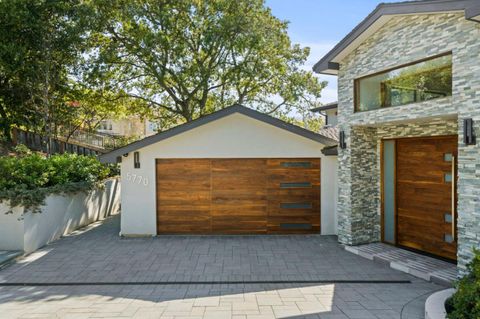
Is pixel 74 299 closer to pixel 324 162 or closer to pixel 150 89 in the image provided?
pixel 324 162

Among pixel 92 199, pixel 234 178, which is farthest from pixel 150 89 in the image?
pixel 234 178

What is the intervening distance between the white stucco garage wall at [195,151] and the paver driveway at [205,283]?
1.11 meters

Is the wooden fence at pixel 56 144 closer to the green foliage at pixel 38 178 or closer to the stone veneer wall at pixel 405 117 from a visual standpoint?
the green foliage at pixel 38 178

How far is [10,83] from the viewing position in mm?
18703

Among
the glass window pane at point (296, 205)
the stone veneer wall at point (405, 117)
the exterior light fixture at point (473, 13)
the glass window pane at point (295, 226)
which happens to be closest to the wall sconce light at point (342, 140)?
the stone veneer wall at point (405, 117)

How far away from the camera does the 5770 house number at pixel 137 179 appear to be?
1024cm

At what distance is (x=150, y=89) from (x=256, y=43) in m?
7.60

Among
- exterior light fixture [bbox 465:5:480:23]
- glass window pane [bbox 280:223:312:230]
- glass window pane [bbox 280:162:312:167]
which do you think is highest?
exterior light fixture [bbox 465:5:480:23]

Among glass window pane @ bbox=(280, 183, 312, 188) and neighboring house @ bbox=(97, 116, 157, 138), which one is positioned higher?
neighboring house @ bbox=(97, 116, 157, 138)

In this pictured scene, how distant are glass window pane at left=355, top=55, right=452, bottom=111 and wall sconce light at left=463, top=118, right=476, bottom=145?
0.79 metres

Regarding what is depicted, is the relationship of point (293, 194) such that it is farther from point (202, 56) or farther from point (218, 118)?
point (202, 56)

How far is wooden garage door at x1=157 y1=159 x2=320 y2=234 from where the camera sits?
1030cm

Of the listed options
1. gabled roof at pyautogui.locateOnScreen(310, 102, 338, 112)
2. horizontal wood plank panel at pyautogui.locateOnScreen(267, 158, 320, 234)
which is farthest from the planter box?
gabled roof at pyautogui.locateOnScreen(310, 102, 338, 112)

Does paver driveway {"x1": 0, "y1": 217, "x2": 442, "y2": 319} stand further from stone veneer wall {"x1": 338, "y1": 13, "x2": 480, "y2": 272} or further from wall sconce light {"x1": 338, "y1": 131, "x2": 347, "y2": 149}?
wall sconce light {"x1": 338, "y1": 131, "x2": 347, "y2": 149}
